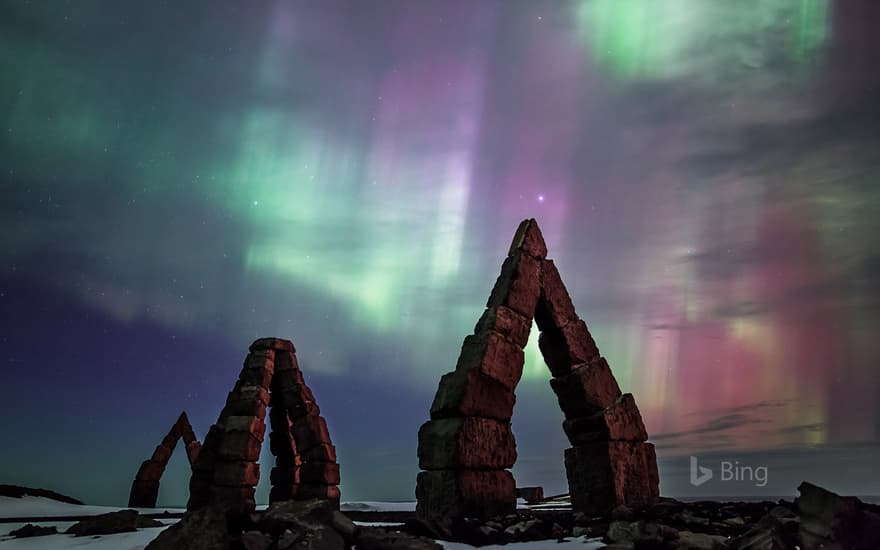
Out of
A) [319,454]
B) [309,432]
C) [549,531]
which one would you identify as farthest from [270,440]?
[549,531]

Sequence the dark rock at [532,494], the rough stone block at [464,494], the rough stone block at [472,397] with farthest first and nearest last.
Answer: the dark rock at [532,494] → the rough stone block at [472,397] → the rough stone block at [464,494]

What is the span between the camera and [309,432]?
16.3 metres

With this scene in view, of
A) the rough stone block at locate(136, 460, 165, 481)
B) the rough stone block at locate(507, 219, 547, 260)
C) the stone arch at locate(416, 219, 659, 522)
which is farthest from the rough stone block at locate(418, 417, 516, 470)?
the rough stone block at locate(136, 460, 165, 481)

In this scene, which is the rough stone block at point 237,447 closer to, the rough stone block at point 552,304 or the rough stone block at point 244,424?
the rough stone block at point 244,424

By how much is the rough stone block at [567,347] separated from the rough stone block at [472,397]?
1.42m

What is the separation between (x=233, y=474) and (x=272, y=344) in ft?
11.6

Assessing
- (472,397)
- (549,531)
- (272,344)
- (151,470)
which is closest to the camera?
(549,531)

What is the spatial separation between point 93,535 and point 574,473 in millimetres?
7294

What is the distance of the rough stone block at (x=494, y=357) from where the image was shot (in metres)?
8.85

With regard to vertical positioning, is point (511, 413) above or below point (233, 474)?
above

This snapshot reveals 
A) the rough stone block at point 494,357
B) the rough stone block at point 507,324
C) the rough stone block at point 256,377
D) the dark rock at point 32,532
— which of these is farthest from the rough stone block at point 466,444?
the rough stone block at point 256,377

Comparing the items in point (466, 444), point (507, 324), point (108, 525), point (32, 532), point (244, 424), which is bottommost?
point (32, 532)

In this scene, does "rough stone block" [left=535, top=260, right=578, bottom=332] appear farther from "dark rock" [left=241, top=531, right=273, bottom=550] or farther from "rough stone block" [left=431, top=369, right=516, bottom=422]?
"dark rock" [left=241, top=531, right=273, bottom=550]

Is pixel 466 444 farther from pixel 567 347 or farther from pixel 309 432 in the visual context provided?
pixel 309 432
